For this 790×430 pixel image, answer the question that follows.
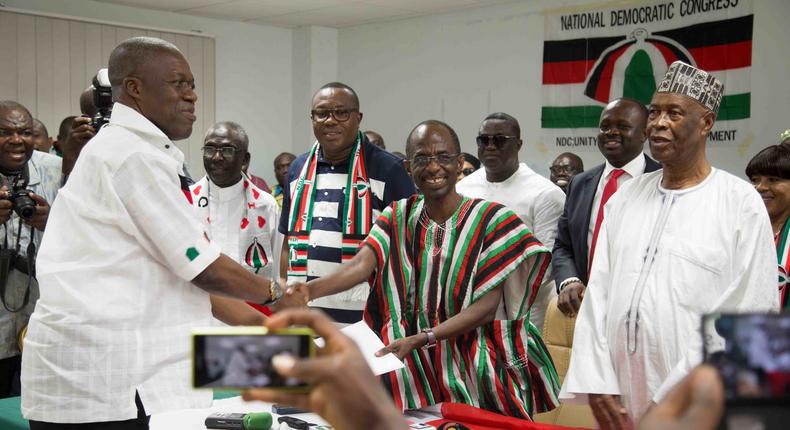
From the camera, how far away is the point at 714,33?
285 inches

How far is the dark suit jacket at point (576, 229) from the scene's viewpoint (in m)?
3.26

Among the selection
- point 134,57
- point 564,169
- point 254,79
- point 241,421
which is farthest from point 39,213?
point 254,79

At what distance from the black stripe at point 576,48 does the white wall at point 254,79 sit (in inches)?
153

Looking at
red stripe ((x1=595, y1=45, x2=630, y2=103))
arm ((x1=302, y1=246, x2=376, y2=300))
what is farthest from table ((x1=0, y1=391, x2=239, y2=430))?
red stripe ((x1=595, y1=45, x2=630, y2=103))

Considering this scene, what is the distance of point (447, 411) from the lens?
2.57 m

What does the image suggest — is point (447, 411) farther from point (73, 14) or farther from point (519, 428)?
point (73, 14)

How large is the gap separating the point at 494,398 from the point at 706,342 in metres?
2.08

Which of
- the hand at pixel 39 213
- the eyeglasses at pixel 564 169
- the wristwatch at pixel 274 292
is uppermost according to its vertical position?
the eyeglasses at pixel 564 169

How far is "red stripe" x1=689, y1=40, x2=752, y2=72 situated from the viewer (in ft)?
23.1

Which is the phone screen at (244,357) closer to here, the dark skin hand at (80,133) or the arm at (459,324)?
the arm at (459,324)

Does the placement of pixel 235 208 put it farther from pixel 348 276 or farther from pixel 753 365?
pixel 753 365

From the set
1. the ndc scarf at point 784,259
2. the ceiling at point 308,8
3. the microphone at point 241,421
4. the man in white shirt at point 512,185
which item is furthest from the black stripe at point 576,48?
the microphone at point 241,421

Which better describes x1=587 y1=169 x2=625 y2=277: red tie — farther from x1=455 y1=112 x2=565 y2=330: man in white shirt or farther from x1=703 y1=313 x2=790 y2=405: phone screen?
x1=703 y1=313 x2=790 y2=405: phone screen

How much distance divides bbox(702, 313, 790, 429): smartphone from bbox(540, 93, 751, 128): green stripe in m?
7.05
